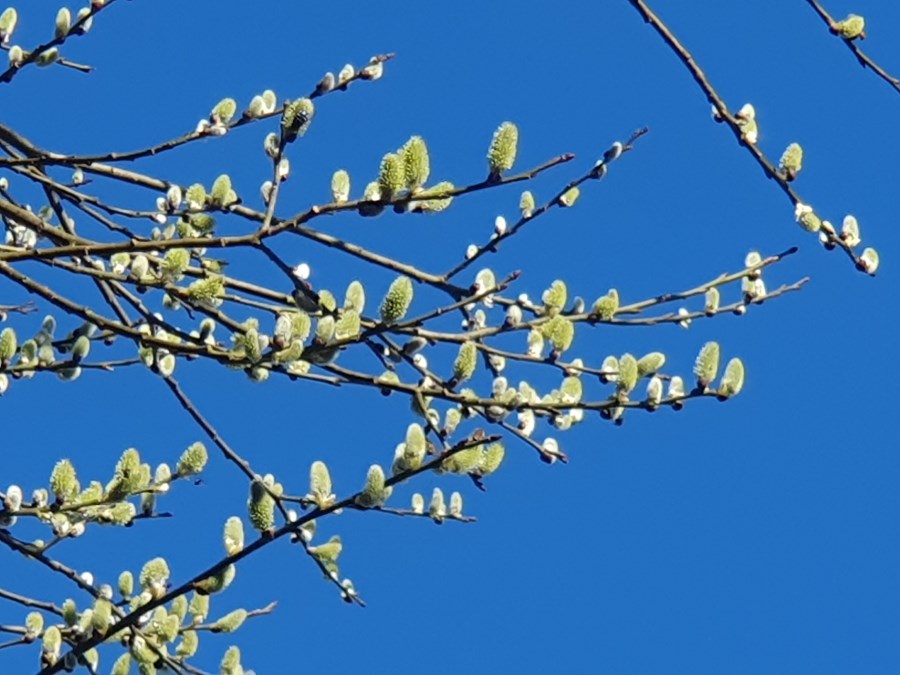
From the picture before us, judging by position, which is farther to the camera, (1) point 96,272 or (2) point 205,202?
(2) point 205,202

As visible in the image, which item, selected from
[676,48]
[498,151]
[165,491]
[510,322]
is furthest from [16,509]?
[676,48]

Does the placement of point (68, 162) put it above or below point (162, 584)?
above

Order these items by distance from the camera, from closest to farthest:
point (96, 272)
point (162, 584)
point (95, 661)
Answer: point (96, 272)
point (162, 584)
point (95, 661)

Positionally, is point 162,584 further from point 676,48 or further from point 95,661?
point 676,48

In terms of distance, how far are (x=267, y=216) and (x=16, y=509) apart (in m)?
0.82

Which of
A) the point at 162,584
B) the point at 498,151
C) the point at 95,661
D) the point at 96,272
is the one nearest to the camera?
the point at 498,151

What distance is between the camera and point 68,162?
251cm

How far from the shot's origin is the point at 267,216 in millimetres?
2109

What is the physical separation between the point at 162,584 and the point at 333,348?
0.55 meters

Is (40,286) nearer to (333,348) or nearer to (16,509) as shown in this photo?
(16,509)

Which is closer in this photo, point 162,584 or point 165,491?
point 162,584

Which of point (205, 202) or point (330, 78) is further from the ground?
point (330, 78)

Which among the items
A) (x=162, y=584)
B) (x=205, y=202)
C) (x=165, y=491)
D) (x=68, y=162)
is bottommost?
(x=162, y=584)

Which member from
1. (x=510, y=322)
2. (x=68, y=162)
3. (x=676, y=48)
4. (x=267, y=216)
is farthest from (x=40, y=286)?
(x=676, y=48)
